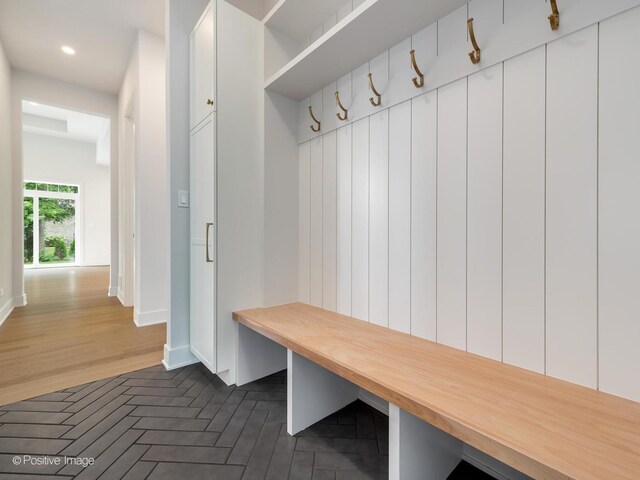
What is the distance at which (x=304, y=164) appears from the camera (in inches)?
83.0

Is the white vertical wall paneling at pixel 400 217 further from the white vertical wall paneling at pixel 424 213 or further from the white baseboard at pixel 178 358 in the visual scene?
the white baseboard at pixel 178 358

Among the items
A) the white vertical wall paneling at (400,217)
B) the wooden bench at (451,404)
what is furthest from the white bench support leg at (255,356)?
the white vertical wall paneling at (400,217)

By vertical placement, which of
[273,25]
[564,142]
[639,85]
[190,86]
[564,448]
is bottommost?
[564,448]

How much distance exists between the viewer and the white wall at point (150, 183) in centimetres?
317

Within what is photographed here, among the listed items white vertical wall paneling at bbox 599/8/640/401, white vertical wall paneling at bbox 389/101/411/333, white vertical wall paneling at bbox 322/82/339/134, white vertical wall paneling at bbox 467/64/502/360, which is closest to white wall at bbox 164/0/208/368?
white vertical wall paneling at bbox 322/82/339/134

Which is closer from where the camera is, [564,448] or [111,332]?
[564,448]

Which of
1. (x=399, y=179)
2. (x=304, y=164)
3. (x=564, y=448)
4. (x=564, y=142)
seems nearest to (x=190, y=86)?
(x=304, y=164)

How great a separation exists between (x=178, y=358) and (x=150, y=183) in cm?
205

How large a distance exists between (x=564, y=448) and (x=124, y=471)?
1546 millimetres

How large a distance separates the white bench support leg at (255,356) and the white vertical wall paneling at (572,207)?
1.56 metres

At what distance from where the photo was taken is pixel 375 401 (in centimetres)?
169

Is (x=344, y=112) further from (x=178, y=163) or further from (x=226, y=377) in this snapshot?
(x=226, y=377)

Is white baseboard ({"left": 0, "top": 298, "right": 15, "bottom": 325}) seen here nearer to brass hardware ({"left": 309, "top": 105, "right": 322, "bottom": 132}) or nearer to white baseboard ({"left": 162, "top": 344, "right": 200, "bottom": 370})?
white baseboard ({"left": 162, "top": 344, "right": 200, "bottom": 370})

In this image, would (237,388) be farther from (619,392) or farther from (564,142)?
(564,142)
